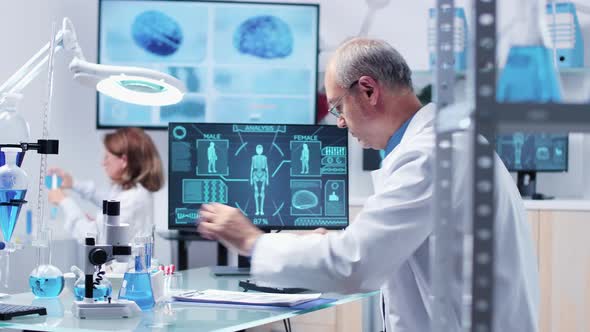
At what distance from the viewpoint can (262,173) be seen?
269 centimetres

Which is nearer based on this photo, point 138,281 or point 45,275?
point 138,281

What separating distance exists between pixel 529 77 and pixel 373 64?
0.92 meters

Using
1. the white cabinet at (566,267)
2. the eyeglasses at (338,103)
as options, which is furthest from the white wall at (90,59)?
the eyeglasses at (338,103)

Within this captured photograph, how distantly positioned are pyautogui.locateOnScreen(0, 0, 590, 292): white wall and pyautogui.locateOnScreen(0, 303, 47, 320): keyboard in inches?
89.8

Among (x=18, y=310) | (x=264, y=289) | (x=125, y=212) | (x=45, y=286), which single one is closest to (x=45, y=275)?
(x=45, y=286)

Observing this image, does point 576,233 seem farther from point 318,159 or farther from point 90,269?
point 90,269

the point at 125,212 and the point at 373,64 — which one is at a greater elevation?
the point at 373,64

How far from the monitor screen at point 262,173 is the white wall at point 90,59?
1.54m

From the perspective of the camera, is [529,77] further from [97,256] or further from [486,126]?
[97,256]

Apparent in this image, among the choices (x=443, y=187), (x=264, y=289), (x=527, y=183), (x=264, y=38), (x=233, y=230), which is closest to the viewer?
(x=443, y=187)

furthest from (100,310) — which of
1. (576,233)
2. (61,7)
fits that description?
(61,7)

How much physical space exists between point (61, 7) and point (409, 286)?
3517 millimetres

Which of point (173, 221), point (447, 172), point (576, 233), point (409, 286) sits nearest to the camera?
point (447, 172)

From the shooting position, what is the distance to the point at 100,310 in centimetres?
194
